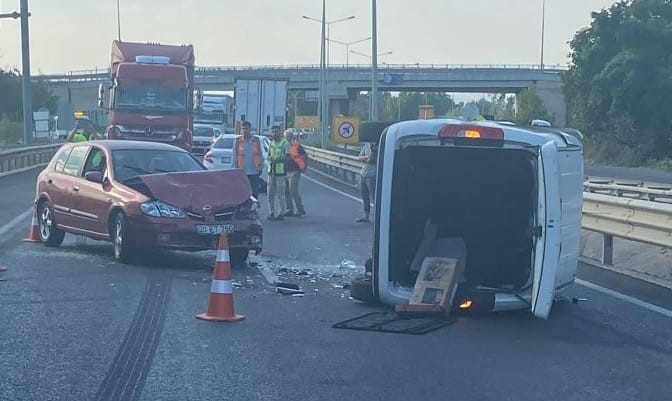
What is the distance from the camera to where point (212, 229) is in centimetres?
1500

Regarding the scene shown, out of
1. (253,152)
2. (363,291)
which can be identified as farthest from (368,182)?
(363,291)

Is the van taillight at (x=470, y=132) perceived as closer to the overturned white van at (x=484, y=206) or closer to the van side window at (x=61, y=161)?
the overturned white van at (x=484, y=206)

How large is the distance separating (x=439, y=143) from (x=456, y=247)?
4.13 ft

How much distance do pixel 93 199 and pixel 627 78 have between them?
48024mm

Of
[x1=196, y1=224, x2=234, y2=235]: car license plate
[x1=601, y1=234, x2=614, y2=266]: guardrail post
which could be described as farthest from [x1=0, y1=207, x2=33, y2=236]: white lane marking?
[x1=601, y1=234, x2=614, y2=266]: guardrail post

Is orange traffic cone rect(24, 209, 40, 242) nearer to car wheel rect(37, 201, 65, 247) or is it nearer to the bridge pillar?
car wheel rect(37, 201, 65, 247)

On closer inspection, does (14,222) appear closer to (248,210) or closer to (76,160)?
(76,160)

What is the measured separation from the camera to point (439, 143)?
456 inches

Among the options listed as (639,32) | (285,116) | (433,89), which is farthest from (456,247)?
(433,89)

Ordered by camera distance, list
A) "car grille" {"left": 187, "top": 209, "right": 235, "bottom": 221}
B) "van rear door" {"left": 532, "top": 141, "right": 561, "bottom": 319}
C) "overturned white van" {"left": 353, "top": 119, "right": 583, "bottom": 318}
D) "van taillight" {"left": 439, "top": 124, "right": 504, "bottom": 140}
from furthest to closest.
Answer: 1. "car grille" {"left": 187, "top": 209, "right": 235, "bottom": 221}
2. "van taillight" {"left": 439, "top": 124, "right": 504, "bottom": 140}
3. "overturned white van" {"left": 353, "top": 119, "right": 583, "bottom": 318}
4. "van rear door" {"left": 532, "top": 141, "right": 561, "bottom": 319}

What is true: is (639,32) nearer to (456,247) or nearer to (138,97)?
(138,97)

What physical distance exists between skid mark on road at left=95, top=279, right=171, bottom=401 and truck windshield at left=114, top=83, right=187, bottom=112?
22.9 m

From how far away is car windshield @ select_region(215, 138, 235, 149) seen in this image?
32.8m

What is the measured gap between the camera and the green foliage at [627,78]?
60.5 meters
